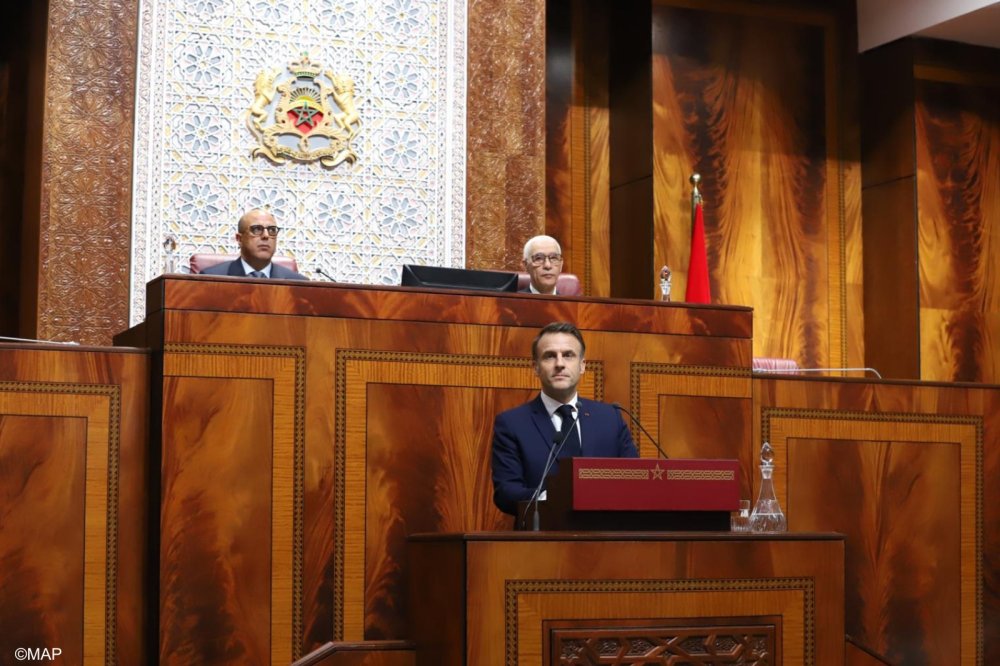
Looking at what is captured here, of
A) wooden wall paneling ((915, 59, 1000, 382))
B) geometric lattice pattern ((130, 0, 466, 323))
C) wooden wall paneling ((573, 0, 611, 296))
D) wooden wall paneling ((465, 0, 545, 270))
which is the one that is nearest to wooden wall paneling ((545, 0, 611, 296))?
wooden wall paneling ((573, 0, 611, 296))

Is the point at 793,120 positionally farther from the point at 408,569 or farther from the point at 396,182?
the point at 408,569

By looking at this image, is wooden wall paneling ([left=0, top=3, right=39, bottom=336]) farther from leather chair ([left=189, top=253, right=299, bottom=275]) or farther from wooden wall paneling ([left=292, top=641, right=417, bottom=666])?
wooden wall paneling ([left=292, top=641, right=417, bottom=666])

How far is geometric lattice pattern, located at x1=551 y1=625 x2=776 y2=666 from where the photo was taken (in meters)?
3.81

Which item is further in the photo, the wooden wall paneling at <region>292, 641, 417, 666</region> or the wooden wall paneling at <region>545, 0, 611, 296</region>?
the wooden wall paneling at <region>545, 0, 611, 296</region>

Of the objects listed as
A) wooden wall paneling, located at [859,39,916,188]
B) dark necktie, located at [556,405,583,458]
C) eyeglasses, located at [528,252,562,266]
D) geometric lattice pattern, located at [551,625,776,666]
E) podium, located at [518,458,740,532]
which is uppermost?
wooden wall paneling, located at [859,39,916,188]

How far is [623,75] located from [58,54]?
10.8ft

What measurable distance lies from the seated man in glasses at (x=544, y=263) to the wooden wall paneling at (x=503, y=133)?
1256mm

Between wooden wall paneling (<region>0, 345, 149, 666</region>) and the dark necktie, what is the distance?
1300 millimetres

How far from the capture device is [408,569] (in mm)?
4641

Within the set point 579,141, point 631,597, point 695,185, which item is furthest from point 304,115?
point 631,597

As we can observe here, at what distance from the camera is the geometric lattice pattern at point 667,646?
3814mm

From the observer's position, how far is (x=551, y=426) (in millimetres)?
4523

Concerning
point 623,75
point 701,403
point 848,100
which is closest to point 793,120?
point 848,100

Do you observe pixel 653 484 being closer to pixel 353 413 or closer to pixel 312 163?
pixel 353 413
